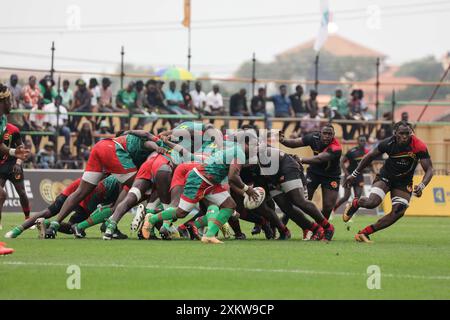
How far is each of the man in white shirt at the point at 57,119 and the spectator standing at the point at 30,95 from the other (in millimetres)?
386

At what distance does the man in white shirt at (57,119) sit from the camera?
31.6m

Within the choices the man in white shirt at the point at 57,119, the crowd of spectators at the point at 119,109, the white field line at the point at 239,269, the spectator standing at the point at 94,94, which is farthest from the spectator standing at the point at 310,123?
the white field line at the point at 239,269

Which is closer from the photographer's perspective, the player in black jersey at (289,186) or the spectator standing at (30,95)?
the player in black jersey at (289,186)

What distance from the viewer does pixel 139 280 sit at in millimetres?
12562

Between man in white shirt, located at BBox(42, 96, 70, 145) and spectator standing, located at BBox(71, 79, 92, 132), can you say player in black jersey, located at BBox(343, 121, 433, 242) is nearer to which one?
man in white shirt, located at BBox(42, 96, 70, 145)

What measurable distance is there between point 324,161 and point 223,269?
7.30 metres

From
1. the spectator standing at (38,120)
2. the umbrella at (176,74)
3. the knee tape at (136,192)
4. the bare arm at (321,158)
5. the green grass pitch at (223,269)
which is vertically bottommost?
the green grass pitch at (223,269)

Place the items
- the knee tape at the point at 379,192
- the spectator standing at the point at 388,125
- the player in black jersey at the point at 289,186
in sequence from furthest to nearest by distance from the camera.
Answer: the spectator standing at the point at 388,125, the player in black jersey at the point at 289,186, the knee tape at the point at 379,192

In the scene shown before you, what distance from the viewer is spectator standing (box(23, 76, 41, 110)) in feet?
103

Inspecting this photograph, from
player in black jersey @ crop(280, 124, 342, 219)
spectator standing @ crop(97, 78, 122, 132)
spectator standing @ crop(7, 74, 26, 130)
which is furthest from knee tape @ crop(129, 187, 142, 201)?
spectator standing @ crop(97, 78, 122, 132)

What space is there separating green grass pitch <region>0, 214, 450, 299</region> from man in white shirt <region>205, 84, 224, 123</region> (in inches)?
615

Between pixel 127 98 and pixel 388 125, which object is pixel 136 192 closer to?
pixel 127 98

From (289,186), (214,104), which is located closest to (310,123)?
(214,104)

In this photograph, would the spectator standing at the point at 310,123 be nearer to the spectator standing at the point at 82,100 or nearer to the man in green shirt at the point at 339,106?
the man in green shirt at the point at 339,106
